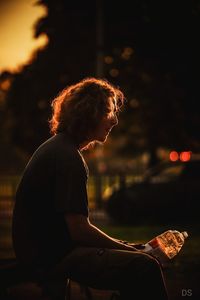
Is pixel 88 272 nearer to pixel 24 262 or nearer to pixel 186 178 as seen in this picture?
pixel 24 262

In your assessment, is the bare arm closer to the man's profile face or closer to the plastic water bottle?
the plastic water bottle

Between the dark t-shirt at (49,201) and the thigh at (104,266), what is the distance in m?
0.07

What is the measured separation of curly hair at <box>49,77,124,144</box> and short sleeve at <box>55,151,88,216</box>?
0.21m

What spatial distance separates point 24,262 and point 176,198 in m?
11.2

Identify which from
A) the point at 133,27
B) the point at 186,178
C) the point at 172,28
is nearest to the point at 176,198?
the point at 186,178

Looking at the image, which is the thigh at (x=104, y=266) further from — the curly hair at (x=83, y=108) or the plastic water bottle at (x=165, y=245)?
the curly hair at (x=83, y=108)

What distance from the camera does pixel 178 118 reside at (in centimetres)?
2564

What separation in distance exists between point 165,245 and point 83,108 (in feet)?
3.39

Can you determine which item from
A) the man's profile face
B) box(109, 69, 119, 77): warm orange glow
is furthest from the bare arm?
box(109, 69, 119, 77): warm orange glow

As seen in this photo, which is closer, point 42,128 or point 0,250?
point 0,250

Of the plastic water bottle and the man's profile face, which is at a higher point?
the man's profile face

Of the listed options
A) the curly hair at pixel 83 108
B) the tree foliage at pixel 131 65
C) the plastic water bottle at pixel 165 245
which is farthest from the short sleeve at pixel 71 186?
the tree foliage at pixel 131 65

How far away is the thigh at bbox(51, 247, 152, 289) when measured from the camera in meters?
3.43

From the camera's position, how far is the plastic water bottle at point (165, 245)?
3.80m
